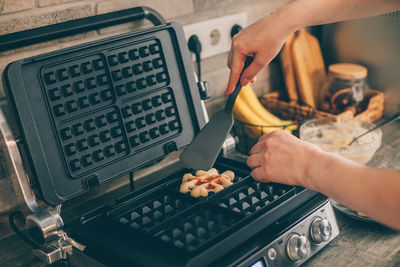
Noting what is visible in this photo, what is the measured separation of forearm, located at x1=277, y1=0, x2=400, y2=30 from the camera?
1234 millimetres

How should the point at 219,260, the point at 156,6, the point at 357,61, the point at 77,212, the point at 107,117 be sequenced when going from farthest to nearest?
1. the point at 357,61
2. the point at 156,6
3. the point at 77,212
4. the point at 107,117
5. the point at 219,260

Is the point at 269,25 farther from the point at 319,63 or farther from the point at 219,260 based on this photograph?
the point at 319,63

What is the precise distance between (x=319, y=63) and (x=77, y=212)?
127 centimetres

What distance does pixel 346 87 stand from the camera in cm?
185

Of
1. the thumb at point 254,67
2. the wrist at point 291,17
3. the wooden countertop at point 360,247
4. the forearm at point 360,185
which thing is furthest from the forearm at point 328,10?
the wooden countertop at point 360,247

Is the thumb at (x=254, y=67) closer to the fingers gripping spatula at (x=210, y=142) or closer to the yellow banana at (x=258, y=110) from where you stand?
the fingers gripping spatula at (x=210, y=142)

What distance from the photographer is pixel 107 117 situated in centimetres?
119

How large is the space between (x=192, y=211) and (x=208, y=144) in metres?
0.20

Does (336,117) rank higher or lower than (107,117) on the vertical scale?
lower

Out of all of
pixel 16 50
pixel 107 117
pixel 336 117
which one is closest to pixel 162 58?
pixel 107 117

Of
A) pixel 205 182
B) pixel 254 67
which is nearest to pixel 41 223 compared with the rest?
pixel 205 182

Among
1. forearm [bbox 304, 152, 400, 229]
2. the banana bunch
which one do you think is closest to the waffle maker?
forearm [bbox 304, 152, 400, 229]

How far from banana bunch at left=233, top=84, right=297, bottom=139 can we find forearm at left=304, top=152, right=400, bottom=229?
0.68 metres

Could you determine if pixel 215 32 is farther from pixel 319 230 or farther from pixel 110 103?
pixel 319 230
